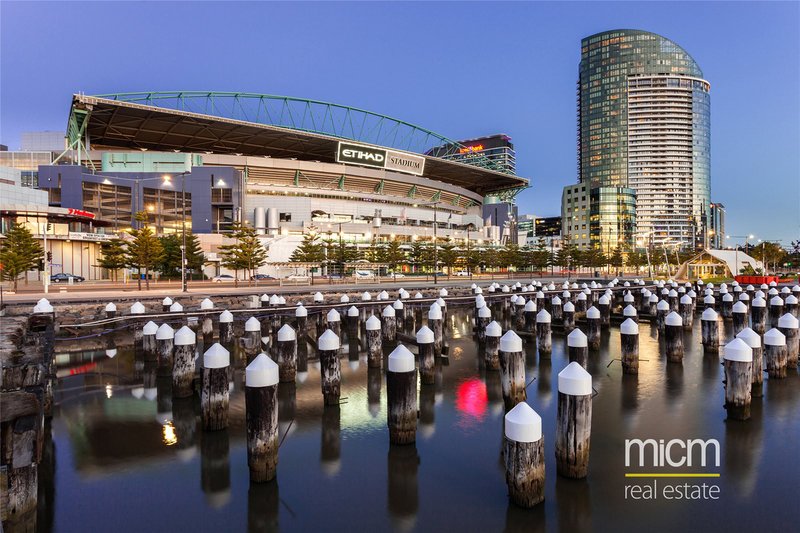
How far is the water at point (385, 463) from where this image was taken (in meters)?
8.45

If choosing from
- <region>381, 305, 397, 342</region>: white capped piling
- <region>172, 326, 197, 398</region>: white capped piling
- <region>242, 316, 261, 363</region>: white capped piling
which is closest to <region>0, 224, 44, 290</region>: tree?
<region>242, 316, 261, 363</region>: white capped piling

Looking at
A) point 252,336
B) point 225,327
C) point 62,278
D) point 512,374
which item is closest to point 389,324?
point 252,336

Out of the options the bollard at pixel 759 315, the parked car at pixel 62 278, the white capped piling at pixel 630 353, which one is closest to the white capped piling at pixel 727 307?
the bollard at pixel 759 315

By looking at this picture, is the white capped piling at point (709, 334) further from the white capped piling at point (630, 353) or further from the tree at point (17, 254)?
the tree at point (17, 254)

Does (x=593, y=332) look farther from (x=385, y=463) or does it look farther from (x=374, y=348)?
(x=385, y=463)

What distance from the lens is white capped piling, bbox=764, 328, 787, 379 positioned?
53.1 ft

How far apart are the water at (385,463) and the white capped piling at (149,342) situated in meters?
2.92

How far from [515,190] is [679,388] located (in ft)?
445

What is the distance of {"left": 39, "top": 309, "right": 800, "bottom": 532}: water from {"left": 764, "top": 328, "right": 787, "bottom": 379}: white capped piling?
38 centimetres

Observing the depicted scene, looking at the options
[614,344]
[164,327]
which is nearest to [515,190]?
[614,344]

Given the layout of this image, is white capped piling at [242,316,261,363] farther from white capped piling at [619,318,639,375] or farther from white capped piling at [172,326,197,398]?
white capped piling at [619,318,639,375]

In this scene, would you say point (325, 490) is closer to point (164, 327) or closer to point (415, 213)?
point (164, 327)

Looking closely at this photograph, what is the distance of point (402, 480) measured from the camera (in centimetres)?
991

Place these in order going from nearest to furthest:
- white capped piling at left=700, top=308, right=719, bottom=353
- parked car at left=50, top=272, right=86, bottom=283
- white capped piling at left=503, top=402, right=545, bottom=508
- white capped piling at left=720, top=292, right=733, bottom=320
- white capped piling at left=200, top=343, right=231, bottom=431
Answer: white capped piling at left=503, top=402, right=545, bottom=508 → white capped piling at left=200, top=343, right=231, bottom=431 → white capped piling at left=700, top=308, right=719, bottom=353 → white capped piling at left=720, top=292, right=733, bottom=320 → parked car at left=50, top=272, right=86, bottom=283
